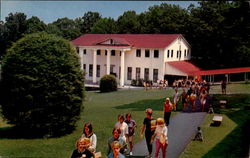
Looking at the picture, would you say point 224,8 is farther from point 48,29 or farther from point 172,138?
point 48,29

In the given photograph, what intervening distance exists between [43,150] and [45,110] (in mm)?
Answer: 1388

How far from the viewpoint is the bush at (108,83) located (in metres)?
13.7

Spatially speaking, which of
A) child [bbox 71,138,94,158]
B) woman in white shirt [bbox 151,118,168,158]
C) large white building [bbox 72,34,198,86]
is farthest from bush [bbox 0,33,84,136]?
child [bbox 71,138,94,158]

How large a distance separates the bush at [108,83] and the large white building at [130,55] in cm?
27

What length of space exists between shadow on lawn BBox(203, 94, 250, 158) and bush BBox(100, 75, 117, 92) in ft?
18.7

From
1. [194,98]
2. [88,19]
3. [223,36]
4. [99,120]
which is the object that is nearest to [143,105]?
[99,120]

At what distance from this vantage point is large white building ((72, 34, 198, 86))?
13898mm

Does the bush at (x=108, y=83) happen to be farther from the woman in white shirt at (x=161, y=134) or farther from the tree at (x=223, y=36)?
the woman in white shirt at (x=161, y=134)

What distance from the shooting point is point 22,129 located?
10.6m

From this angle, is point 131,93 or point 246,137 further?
point 131,93

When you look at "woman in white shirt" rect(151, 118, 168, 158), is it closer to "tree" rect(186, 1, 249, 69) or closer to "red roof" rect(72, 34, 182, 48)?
"tree" rect(186, 1, 249, 69)

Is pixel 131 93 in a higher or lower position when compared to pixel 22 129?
higher

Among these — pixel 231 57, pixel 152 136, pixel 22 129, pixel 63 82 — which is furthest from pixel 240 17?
pixel 22 129

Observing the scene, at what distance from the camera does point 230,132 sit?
8.82 metres
